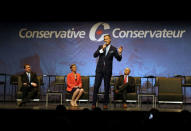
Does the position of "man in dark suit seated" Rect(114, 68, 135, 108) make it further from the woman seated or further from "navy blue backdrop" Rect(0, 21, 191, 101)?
"navy blue backdrop" Rect(0, 21, 191, 101)

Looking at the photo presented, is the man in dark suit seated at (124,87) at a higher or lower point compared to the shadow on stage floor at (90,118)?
higher

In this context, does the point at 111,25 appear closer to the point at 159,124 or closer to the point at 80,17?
the point at 80,17

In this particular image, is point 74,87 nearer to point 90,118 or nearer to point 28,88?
point 28,88

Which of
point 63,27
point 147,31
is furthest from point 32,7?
point 147,31

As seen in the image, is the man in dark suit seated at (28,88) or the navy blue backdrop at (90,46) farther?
the navy blue backdrop at (90,46)

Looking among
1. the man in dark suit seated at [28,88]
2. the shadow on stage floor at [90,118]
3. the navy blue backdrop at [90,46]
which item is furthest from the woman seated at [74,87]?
the shadow on stage floor at [90,118]

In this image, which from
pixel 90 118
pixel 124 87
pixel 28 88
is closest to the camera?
pixel 90 118

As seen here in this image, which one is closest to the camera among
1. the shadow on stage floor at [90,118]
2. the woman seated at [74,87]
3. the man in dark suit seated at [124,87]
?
the shadow on stage floor at [90,118]

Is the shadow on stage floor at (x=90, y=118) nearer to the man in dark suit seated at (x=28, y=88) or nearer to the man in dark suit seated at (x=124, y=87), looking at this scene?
the man in dark suit seated at (x=124, y=87)

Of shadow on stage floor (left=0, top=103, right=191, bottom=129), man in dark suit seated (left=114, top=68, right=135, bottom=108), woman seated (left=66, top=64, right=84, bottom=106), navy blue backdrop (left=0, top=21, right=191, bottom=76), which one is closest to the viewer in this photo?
shadow on stage floor (left=0, top=103, right=191, bottom=129)

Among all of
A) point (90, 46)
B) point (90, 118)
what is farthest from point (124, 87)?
point (90, 118)

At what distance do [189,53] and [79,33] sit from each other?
11.3 ft

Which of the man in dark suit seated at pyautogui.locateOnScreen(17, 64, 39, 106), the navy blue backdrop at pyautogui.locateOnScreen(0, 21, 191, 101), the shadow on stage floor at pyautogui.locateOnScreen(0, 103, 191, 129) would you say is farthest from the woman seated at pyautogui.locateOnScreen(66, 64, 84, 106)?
the shadow on stage floor at pyautogui.locateOnScreen(0, 103, 191, 129)

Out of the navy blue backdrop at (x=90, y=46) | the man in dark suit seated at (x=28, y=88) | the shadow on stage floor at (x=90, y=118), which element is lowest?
the shadow on stage floor at (x=90, y=118)
